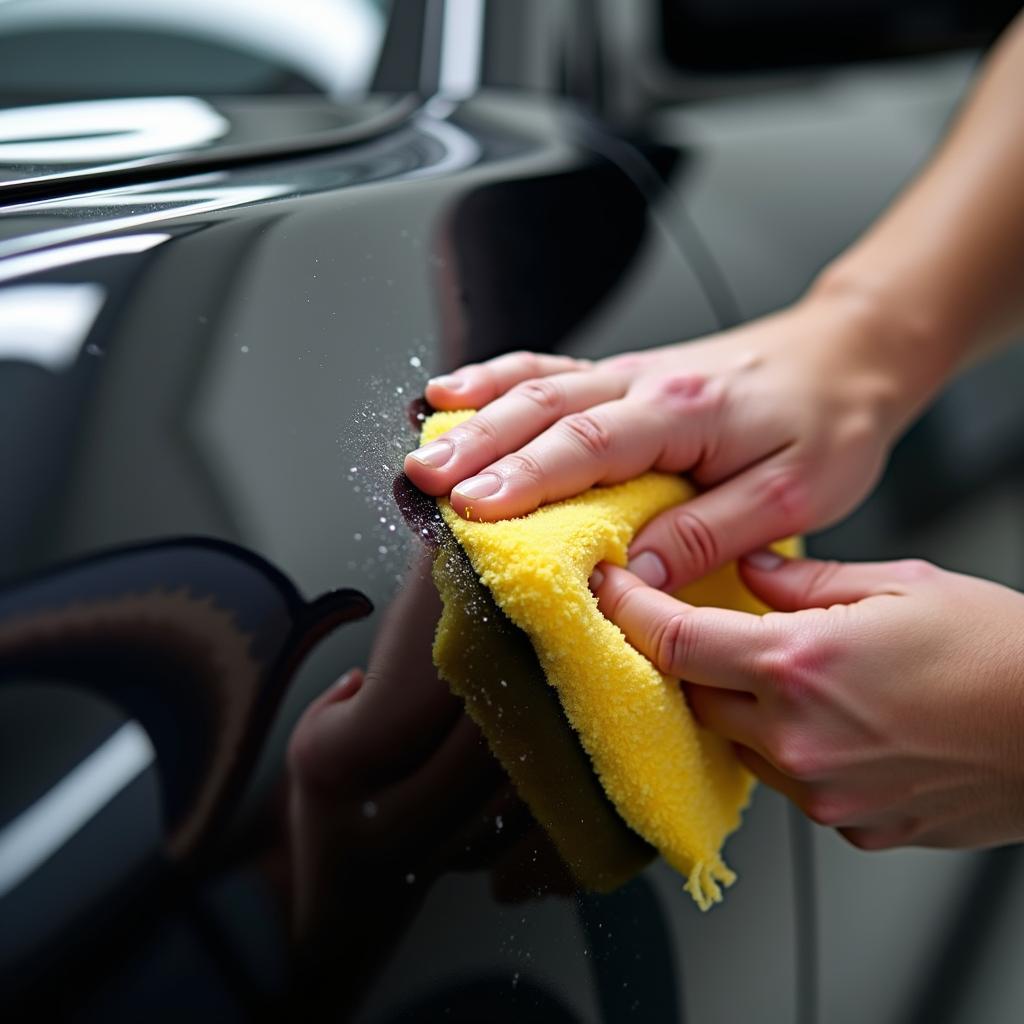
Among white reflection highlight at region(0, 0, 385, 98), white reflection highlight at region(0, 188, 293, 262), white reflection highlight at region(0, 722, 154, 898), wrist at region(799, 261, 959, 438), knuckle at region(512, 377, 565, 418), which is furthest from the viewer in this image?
white reflection highlight at region(0, 0, 385, 98)

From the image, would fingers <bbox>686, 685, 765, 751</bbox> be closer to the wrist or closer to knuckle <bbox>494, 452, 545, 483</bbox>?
knuckle <bbox>494, 452, 545, 483</bbox>

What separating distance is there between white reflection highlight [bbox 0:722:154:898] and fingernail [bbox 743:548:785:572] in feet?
1.08

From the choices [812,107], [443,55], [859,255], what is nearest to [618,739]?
[859,255]

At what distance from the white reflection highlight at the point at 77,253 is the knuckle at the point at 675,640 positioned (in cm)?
25

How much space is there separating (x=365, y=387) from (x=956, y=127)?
1.88 ft

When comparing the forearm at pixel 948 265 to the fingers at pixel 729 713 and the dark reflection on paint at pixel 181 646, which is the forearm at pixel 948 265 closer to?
the fingers at pixel 729 713

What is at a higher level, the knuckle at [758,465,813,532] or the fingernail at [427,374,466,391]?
the fingernail at [427,374,466,391]

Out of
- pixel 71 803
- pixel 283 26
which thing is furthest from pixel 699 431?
pixel 283 26

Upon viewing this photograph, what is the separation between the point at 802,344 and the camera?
26.6 inches

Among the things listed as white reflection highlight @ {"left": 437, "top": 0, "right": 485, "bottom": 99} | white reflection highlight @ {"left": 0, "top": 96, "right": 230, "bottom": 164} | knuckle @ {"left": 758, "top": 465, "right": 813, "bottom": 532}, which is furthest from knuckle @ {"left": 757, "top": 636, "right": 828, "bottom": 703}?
white reflection highlight @ {"left": 437, "top": 0, "right": 485, "bottom": 99}

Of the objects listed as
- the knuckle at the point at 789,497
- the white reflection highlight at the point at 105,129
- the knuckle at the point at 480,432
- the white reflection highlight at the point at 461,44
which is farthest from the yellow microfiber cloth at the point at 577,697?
the white reflection highlight at the point at 461,44

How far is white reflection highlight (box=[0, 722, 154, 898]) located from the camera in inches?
12.7

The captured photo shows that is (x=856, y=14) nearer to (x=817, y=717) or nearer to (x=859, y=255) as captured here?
(x=859, y=255)

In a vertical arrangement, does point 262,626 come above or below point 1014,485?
above
